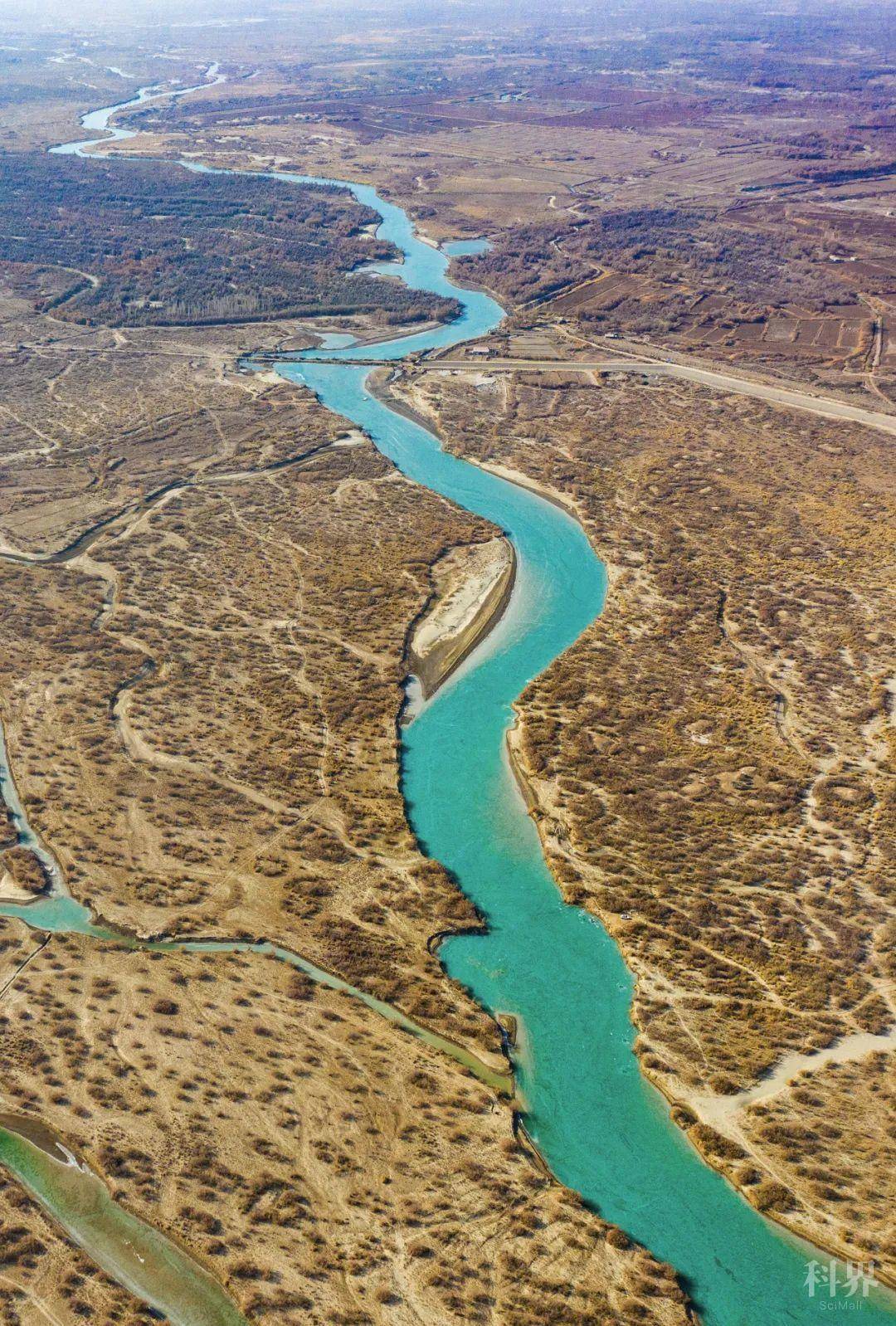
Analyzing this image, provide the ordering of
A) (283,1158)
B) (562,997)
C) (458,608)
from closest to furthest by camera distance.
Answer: (283,1158) < (562,997) < (458,608)

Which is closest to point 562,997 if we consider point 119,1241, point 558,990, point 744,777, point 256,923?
point 558,990

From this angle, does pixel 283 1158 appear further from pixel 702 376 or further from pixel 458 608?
pixel 702 376

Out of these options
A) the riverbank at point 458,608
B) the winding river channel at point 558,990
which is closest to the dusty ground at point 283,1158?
the winding river channel at point 558,990

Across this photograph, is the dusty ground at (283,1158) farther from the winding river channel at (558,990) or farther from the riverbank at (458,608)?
the riverbank at (458,608)

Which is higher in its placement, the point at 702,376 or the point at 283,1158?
the point at 702,376

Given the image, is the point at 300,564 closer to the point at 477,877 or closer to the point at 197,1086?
the point at 477,877

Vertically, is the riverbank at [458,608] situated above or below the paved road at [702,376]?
below

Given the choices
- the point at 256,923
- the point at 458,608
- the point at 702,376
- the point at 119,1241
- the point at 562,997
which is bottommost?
the point at 119,1241
